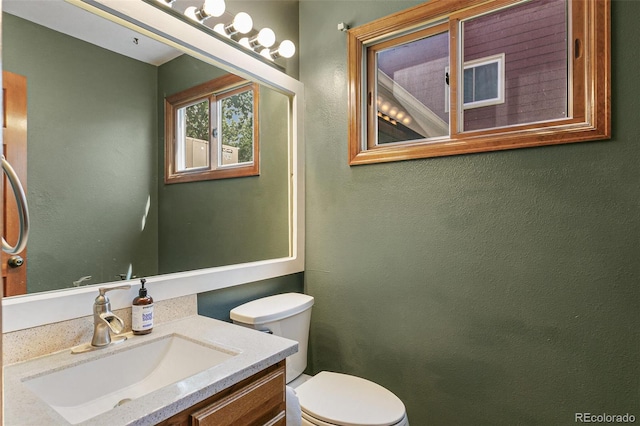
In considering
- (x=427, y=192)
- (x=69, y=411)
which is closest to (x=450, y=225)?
(x=427, y=192)

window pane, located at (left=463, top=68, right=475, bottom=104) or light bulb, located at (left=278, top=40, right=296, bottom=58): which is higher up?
light bulb, located at (left=278, top=40, right=296, bottom=58)

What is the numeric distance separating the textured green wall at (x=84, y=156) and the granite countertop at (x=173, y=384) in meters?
0.23

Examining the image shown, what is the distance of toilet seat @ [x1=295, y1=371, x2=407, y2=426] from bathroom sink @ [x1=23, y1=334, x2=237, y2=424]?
1.56 ft

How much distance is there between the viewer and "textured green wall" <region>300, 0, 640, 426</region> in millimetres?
1244

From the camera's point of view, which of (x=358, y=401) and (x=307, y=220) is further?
(x=307, y=220)

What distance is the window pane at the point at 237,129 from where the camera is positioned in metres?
1.62

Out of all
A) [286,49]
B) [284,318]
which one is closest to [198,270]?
[284,318]

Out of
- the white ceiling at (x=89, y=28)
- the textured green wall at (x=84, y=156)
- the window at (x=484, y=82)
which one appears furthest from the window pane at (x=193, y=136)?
the window at (x=484, y=82)

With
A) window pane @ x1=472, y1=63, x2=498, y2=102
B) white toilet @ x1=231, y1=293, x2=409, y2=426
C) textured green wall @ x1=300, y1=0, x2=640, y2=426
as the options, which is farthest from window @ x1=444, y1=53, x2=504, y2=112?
white toilet @ x1=231, y1=293, x2=409, y2=426

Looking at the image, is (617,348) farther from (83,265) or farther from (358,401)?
(83,265)

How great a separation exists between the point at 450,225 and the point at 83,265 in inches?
55.1

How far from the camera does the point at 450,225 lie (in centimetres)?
154

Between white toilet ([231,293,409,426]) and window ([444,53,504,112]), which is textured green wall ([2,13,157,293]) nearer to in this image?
white toilet ([231,293,409,426])

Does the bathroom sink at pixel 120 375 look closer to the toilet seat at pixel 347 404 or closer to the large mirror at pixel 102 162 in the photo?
the large mirror at pixel 102 162
